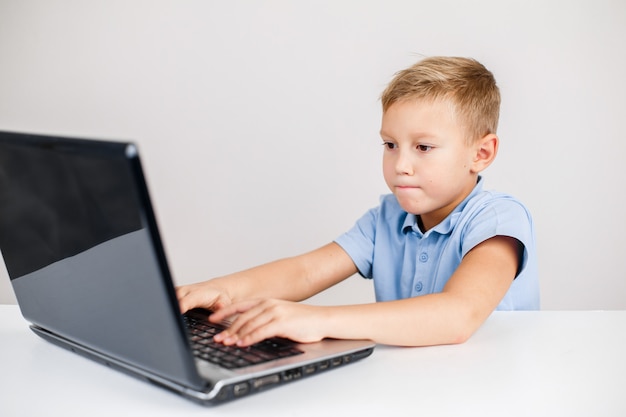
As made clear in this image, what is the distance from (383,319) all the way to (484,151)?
0.65m

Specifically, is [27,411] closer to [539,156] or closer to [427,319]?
[427,319]

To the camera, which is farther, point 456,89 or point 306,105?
point 306,105

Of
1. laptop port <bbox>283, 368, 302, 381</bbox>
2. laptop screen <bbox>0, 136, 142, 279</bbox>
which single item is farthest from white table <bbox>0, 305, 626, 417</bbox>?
laptop screen <bbox>0, 136, 142, 279</bbox>

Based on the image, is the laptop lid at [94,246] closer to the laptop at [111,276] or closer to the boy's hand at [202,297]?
the laptop at [111,276]

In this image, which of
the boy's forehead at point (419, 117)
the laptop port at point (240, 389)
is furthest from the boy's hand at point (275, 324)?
the boy's forehead at point (419, 117)

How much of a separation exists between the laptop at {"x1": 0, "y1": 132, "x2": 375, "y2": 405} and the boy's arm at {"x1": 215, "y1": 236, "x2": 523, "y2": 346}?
0.02m

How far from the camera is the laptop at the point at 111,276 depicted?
64cm

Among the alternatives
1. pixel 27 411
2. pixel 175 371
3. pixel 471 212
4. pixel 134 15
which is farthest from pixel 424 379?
pixel 134 15

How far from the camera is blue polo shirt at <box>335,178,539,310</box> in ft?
4.11

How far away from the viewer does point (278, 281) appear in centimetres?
142

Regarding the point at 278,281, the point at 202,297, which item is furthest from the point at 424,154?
the point at 202,297

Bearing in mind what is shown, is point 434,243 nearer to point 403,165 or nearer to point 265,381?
point 403,165

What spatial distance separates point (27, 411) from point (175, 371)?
171mm

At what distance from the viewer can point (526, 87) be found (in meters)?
2.59
